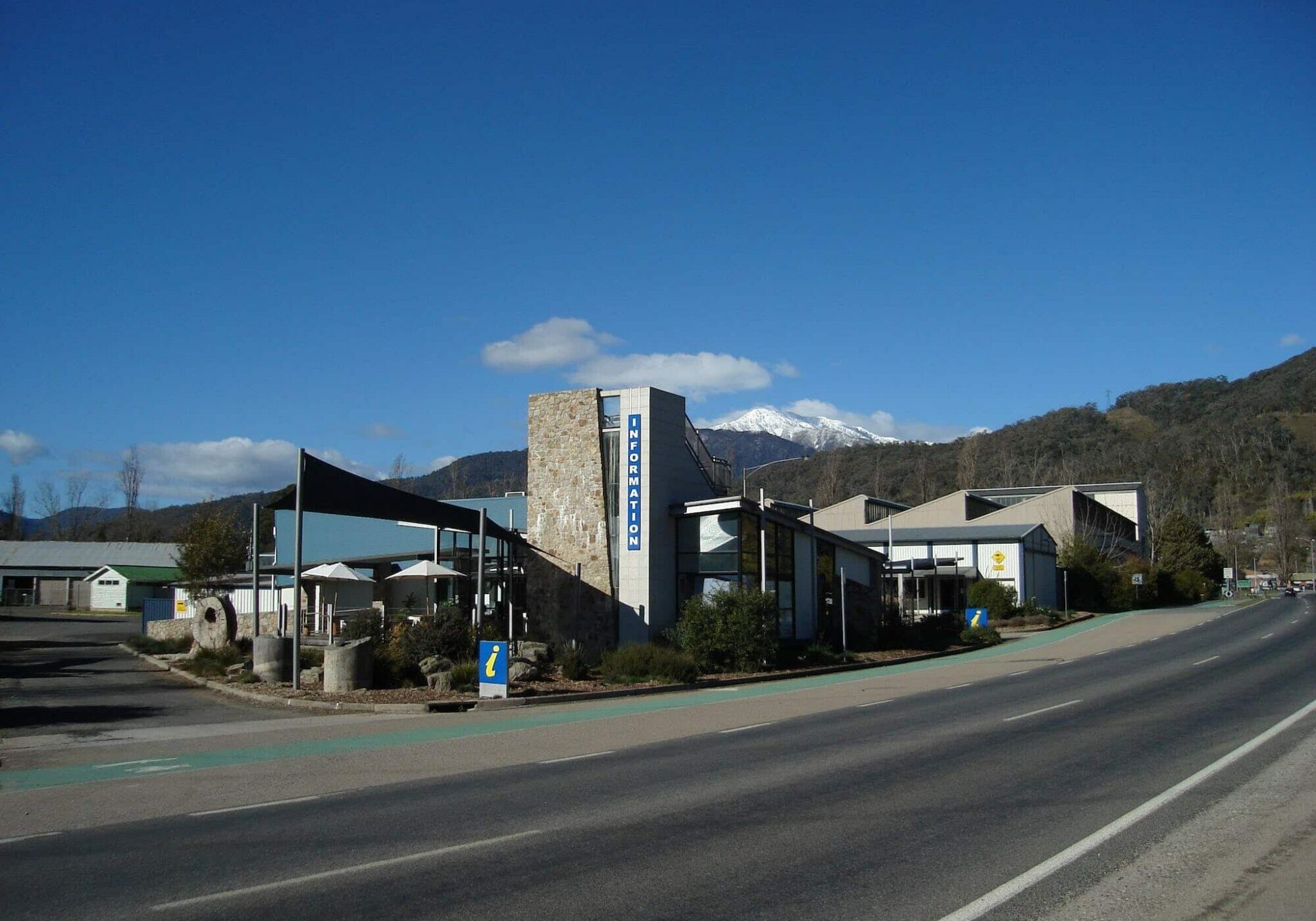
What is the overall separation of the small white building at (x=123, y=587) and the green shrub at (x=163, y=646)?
142ft

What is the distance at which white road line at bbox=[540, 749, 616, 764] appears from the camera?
13.9 meters

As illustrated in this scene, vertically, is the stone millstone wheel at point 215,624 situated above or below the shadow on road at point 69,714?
above

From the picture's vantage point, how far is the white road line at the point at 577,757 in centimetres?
1385

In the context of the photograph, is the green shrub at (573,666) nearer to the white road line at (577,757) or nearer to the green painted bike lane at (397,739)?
the green painted bike lane at (397,739)

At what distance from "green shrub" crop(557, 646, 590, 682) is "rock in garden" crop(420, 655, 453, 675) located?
2892 mm

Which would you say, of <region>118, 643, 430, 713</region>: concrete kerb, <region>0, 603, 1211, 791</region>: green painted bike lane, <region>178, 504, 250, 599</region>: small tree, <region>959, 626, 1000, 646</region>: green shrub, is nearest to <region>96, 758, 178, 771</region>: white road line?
<region>0, 603, 1211, 791</region>: green painted bike lane

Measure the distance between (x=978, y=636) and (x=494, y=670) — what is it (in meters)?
25.4

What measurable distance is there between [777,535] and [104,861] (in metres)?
25.8

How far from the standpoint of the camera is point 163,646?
115ft

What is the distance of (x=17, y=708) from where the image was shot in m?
20.4

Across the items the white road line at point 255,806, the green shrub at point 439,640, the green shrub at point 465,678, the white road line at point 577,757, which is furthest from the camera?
the green shrub at point 439,640

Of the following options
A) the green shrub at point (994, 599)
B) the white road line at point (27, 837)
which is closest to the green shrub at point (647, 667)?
the white road line at point (27, 837)

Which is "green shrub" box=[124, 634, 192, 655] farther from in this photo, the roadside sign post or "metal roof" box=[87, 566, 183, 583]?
"metal roof" box=[87, 566, 183, 583]

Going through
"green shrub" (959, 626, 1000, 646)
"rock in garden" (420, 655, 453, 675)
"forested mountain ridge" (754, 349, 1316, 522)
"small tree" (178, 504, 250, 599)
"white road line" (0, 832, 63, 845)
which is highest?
"forested mountain ridge" (754, 349, 1316, 522)
